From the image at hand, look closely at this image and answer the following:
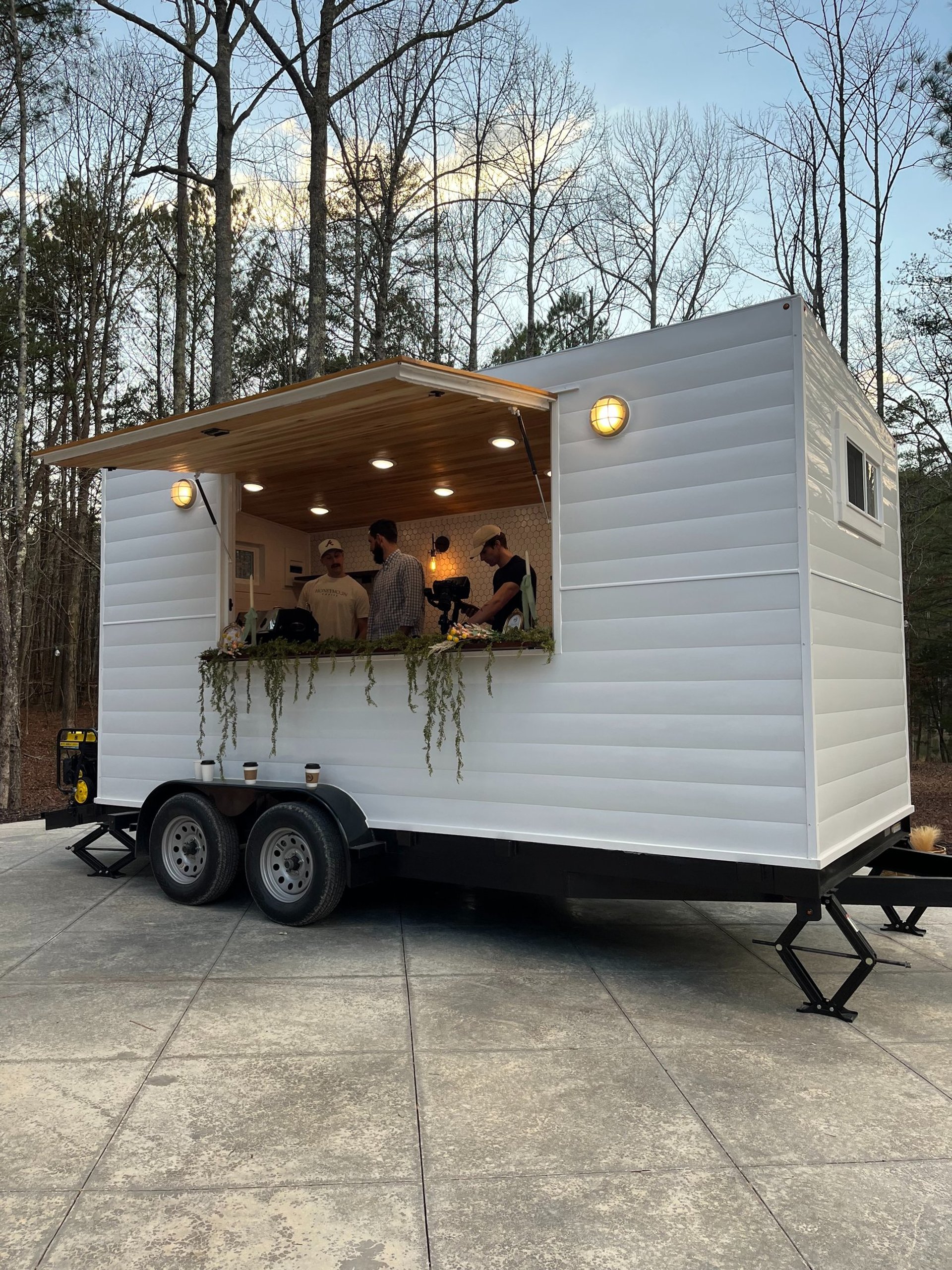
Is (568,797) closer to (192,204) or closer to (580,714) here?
(580,714)

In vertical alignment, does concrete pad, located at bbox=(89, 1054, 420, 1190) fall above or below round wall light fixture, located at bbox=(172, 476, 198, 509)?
below

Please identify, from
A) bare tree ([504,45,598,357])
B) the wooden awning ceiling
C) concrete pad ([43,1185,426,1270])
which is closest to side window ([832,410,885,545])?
the wooden awning ceiling

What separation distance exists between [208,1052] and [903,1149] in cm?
230

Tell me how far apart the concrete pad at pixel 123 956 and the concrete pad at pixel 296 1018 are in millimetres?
326

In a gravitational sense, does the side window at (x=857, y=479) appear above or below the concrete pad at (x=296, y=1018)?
above

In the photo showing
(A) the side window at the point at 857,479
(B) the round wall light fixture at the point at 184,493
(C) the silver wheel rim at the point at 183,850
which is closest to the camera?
(A) the side window at the point at 857,479

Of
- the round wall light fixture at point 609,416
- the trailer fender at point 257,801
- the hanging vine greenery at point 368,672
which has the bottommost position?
the trailer fender at point 257,801

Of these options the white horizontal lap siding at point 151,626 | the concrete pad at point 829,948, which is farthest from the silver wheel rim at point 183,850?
the concrete pad at point 829,948

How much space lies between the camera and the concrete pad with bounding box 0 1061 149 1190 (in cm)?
259

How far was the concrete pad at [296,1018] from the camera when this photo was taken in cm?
347

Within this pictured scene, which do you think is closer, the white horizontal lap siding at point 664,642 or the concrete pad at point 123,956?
the white horizontal lap siding at point 664,642

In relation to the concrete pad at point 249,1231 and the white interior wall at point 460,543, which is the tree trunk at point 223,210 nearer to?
the white interior wall at point 460,543

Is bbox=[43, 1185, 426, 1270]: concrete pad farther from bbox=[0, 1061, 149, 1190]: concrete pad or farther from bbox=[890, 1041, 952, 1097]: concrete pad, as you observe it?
bbox=[890, 1041, 952, 1097]: concrete pad

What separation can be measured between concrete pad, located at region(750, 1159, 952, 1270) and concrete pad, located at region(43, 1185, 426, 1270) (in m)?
0.93
